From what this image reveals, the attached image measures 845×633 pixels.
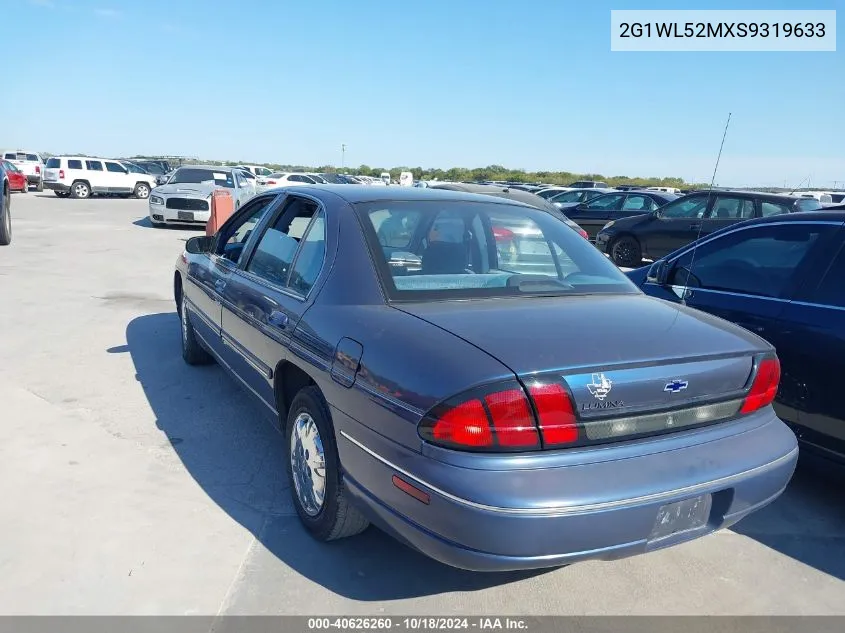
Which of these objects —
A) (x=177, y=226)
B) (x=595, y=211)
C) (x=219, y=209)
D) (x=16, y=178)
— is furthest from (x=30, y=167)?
(x=595, y=211)

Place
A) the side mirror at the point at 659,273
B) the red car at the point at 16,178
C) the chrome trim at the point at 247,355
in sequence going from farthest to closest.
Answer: the red car at the point at 16,178, the side mirror at the point at 659,273, the chrome trim at the point at 247,355

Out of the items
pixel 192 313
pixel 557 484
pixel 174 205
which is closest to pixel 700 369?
pixel 557 484

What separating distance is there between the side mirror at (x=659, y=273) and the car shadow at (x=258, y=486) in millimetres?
2410

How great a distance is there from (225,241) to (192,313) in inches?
30.5

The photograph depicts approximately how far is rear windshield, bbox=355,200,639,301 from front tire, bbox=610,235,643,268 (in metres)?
10.1

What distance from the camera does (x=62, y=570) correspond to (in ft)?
9.20

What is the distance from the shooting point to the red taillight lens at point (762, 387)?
8.77 ft

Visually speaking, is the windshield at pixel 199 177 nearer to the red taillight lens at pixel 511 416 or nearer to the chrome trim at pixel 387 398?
the chrome trim at pixel 387 398

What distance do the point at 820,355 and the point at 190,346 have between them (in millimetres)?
4462

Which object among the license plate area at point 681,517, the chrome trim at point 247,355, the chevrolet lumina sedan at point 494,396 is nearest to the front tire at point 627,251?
the chevrolet lumina sedan at point 494,396

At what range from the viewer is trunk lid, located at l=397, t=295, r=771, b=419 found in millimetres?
2266

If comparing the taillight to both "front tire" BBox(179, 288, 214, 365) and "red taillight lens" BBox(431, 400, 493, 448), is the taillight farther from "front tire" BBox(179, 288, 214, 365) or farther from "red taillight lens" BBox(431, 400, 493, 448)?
"front tire" BBox(179, 288, 214, 365)

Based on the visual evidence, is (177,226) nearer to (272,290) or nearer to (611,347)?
(272,290)

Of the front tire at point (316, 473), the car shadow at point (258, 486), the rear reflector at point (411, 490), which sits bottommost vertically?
the car shadow at point (258, 486)
